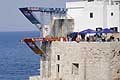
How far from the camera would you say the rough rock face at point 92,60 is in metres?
53.0

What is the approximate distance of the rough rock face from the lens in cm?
5300

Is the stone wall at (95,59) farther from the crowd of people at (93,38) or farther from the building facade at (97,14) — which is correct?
the building facade at (97,14)

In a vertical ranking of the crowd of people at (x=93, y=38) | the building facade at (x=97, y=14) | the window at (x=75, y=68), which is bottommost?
the window at (x=75, y=68)

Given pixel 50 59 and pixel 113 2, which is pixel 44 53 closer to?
pixel 50 59

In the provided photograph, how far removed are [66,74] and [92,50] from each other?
3598 millimetres

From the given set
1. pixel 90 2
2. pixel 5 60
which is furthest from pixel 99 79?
pixel 5 60

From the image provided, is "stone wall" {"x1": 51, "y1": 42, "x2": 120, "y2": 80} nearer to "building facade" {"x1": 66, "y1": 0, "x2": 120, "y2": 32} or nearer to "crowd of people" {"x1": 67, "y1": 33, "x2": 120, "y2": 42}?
"crowd of people" {"x1": 67, "y1": 33, "x2": 120, "y2": 42}

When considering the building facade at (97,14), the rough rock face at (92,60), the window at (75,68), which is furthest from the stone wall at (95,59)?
the building facade at (97,14)

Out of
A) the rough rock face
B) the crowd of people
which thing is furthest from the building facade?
the rough rock face

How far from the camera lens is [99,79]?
53188mm

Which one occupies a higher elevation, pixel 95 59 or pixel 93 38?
pixel 93 38

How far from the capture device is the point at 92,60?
5331cm

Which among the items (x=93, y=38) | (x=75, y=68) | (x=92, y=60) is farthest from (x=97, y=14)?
(x=92, y=60)

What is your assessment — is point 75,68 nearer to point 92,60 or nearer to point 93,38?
point 92,60
